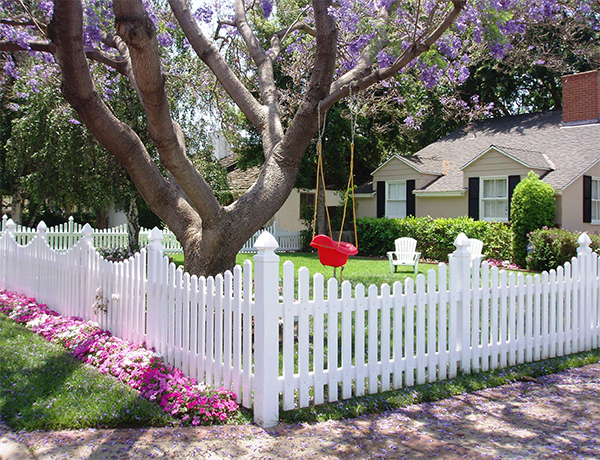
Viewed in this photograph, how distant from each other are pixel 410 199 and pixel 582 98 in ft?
25.1

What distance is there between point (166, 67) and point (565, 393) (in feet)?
40.0

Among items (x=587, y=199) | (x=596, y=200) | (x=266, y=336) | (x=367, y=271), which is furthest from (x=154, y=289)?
(x=596, y=200)

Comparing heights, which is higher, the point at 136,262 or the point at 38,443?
the point at 136,262

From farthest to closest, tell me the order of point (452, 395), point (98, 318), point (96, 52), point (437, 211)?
point (437, 211) → point (96, 52) → point (98, 318) → point (452, 395)

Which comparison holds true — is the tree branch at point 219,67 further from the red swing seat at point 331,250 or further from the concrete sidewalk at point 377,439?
the concrete sidewalk at point 377,439

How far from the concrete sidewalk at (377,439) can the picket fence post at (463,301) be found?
2.89 feet

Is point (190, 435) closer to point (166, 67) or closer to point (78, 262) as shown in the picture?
point (78, 262)


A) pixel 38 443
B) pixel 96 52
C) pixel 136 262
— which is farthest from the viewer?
pixel 96 52

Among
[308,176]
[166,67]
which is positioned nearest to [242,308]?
[166,67]

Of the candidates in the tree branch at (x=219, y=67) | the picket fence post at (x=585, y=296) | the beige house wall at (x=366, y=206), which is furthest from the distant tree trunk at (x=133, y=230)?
the picket fence post at (x=585, y=296)

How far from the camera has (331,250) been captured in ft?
21.3

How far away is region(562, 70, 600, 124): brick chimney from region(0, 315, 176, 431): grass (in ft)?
67.2

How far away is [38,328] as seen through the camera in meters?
7.47

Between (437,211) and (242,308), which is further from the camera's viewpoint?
(437,211)
